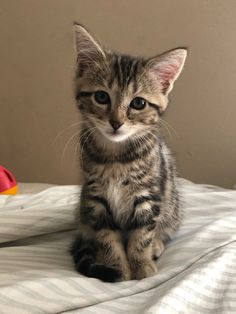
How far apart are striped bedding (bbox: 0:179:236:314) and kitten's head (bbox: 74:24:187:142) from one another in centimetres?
34

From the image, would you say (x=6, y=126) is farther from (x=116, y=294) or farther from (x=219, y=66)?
(x=116, y=294)

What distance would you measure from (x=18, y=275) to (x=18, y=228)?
283 millimetres

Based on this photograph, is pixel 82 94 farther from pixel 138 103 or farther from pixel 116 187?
pixel 116 187

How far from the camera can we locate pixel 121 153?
1088mm

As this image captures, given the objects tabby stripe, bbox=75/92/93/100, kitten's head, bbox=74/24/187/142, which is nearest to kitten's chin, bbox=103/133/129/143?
kitten's head, bbox=74/24/187/142

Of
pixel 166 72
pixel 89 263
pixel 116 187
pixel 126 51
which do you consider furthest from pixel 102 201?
pixel 126 51

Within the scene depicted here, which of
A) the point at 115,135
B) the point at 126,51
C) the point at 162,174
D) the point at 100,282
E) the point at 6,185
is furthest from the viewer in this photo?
the point at 126,51

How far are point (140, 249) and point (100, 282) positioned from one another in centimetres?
19

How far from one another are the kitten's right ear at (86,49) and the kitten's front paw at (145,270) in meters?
0.53

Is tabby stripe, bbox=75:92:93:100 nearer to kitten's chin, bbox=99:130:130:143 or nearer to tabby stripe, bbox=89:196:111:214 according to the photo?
kitten's chin, bbox=99:130:130:143

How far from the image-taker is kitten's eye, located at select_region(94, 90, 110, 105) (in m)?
1.04

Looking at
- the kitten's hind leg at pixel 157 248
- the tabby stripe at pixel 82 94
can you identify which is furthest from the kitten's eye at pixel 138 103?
the kitten's hind leg at pixel 157 248

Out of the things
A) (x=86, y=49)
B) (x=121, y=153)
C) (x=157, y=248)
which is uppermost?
(x=86, y=49)

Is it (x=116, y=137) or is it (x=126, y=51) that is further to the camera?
(x=126, y=51)
